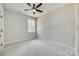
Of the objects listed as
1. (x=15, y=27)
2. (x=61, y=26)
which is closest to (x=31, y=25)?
(x=15, y=27)

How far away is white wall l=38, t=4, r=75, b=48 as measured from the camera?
322 centimetres

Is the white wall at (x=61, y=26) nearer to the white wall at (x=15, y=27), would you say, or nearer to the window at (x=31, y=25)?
the window at (x=31, y=25)

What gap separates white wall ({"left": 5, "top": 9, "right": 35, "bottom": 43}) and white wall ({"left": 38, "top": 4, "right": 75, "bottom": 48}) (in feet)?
4.54

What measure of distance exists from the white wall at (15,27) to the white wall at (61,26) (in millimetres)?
1385

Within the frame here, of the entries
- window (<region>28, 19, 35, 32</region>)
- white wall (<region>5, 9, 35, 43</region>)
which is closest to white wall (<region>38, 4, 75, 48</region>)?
window (<region>28, 19, 35, 32</region>)

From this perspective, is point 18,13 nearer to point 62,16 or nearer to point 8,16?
point 8,16

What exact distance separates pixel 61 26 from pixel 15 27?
2.75m

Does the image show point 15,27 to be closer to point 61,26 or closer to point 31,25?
point 31,25

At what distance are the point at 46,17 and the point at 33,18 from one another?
147cm

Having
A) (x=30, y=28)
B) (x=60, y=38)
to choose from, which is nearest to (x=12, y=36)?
(x=30, y=28)

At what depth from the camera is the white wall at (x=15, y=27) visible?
391cm

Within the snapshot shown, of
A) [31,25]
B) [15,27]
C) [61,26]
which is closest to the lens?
[61,26]

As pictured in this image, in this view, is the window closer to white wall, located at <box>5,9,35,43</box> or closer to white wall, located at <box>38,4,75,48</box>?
white wall, located at <box>5,9,35,43</box>

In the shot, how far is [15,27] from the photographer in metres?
4.50
